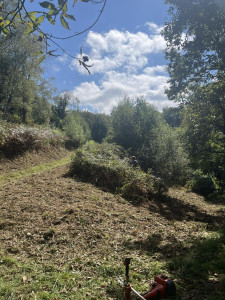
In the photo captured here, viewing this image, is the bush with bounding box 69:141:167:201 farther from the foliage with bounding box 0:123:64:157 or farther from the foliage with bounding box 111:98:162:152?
the foliage with bounding box 111:98:162:152

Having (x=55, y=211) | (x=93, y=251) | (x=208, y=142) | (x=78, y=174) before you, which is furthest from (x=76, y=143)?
(x=93, y=251)

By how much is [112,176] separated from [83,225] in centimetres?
389

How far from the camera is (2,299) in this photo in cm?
222

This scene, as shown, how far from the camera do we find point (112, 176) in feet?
26.7

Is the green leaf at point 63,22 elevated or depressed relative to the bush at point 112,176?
elevated

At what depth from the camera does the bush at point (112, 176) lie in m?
7.35

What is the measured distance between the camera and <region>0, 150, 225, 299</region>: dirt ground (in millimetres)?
3533

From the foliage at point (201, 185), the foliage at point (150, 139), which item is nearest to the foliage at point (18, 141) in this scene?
the foliage at point (150, 139)

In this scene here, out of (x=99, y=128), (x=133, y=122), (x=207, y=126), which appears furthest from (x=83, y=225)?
(x=99, y=128)

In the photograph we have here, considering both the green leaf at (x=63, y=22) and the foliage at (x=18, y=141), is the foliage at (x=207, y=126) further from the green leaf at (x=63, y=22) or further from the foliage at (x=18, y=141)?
the foliage at (x=18, y=141)

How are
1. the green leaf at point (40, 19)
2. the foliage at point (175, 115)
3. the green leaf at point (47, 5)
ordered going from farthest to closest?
the foliage at point (175, 115) < the green leaf at point (40, 19) < the green leaf at point (47, 5)

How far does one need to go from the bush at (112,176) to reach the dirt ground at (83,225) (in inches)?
24.9

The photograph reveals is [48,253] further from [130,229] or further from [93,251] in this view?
[130,229]

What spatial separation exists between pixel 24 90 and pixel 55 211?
14528mm
